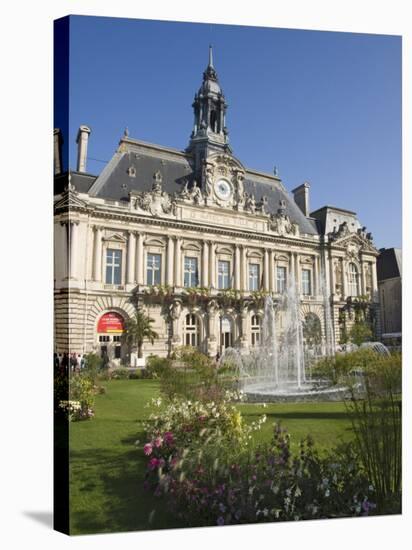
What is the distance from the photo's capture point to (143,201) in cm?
1185

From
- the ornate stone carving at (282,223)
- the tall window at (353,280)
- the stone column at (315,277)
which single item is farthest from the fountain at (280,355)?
the tall window at (353,280)

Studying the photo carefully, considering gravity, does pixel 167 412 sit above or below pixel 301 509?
above

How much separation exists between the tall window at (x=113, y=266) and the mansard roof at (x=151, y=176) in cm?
124

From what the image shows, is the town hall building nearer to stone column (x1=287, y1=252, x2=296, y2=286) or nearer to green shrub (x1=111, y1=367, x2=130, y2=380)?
stone column (x1=287, y1=252, x2=296, y2=286)

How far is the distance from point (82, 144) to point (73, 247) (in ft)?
6.28

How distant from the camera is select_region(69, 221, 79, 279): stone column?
9376 mm

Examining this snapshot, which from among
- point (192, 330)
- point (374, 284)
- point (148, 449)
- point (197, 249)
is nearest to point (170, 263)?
point (197, 249)

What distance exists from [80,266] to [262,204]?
16.5 ft

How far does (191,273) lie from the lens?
12172 millimetres

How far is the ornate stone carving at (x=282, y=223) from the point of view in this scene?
13028mm

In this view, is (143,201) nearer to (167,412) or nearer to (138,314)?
(138,314)

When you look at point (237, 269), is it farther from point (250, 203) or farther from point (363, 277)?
point (363, 277)

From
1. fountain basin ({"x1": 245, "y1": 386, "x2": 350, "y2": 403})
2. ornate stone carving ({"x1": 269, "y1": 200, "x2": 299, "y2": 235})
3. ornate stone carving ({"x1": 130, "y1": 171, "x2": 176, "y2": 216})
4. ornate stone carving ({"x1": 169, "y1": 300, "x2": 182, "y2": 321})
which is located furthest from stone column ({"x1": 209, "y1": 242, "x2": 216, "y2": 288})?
fountain basin ({"x1": 245, "y1": 386, "x2": 350, "y2": 403})

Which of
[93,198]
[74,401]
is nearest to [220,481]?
[74,401]
